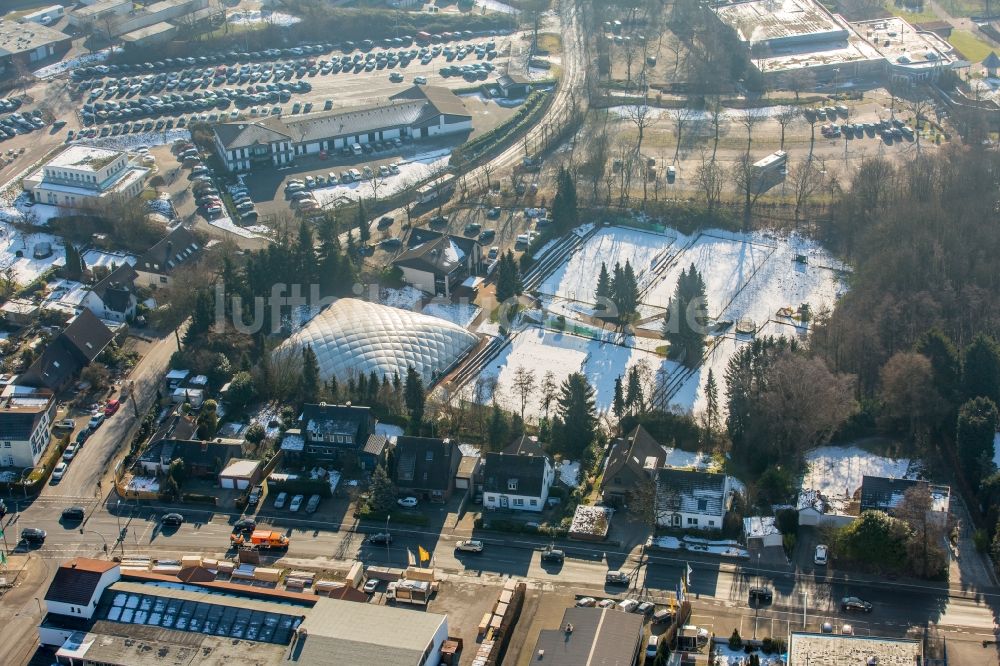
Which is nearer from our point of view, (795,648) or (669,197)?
(795,648)

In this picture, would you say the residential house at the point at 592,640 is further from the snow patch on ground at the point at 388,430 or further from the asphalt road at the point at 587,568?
the snow patch on ground at the point at 388,430

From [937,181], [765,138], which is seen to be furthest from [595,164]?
[937,181]

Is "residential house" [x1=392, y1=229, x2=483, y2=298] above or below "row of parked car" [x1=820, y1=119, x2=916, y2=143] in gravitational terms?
above

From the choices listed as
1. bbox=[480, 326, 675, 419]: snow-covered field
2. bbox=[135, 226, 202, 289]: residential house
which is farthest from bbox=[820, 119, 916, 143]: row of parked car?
bbox=[135, 226, 202, 289]: residential house

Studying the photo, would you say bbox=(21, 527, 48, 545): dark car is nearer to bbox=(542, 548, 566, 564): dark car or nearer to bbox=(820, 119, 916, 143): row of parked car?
bbox=(542, 548, 566, 564): dark car

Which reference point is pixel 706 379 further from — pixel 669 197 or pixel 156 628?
pixel 156 628

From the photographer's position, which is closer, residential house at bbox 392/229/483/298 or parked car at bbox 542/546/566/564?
parked car at bbox 542/546/566/564
